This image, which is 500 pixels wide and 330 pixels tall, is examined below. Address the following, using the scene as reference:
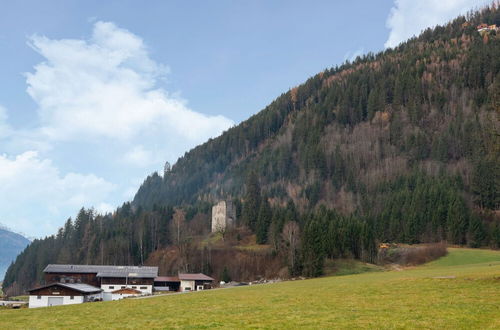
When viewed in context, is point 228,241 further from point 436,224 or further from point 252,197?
point 436,224

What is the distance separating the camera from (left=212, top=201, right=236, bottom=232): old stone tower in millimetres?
160000

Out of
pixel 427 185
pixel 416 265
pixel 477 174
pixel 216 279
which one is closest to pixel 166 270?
pixel 216 279

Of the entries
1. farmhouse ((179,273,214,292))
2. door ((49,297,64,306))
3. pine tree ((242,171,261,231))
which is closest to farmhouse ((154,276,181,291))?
Result: farmhouse ((179,273,214,292))

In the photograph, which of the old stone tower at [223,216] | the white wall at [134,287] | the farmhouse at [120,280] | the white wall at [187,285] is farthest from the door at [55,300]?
the old stone tower at [223,216]

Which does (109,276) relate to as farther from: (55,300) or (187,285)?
(55,300)

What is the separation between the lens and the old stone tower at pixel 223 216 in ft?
525

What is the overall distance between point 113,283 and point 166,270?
83.1 ft

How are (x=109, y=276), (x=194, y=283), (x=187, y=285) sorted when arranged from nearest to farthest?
1. (x=194, y=283)
2. (x=187, y=285)
3. (x=109, y=276)

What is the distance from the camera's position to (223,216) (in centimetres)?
16125

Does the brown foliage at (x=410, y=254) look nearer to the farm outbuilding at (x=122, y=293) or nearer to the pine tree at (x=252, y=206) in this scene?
the pine tree at (x=252, y=206)

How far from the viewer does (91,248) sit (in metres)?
156

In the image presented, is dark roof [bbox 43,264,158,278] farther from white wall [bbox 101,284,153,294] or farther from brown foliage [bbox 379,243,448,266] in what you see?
brown foliage [bbox 379,243,448,266]

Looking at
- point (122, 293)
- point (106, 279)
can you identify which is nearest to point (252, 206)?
point (106, 279)

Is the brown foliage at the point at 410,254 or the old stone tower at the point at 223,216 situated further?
the old stone tower at the point at 223,216
